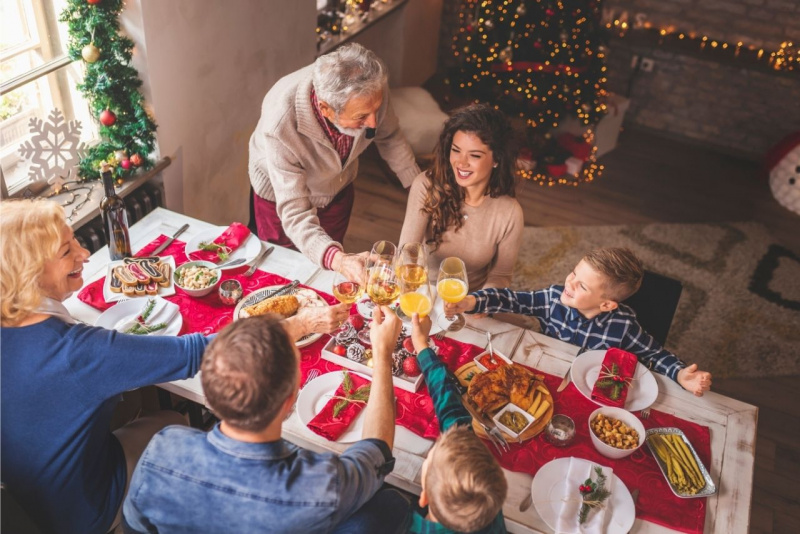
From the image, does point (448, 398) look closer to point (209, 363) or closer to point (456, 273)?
point (456, 273)

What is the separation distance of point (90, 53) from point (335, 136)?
1.10 m

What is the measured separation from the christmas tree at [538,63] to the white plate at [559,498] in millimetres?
3406

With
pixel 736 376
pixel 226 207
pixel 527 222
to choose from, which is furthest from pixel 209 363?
pixel 527 222

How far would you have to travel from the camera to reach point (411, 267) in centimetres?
196

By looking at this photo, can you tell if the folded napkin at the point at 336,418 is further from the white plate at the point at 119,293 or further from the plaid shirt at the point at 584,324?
the white plate at the point at 119,293

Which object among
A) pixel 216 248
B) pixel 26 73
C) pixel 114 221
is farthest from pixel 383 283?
pixel 26 73

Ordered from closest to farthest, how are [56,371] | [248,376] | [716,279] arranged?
1. [248,376]
2. [56,371]
3. [716,279]

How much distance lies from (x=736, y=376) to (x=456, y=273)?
2.18m

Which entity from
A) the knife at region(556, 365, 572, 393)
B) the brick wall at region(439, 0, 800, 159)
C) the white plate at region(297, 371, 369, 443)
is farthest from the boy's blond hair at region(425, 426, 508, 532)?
the brick wall at region(439, 0, 800, 159)

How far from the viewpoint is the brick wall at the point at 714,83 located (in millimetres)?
5156

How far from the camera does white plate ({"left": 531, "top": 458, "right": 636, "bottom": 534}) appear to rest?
5.44ft

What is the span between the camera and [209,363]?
133 cm

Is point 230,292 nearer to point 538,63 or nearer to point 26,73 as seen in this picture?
point 26,73

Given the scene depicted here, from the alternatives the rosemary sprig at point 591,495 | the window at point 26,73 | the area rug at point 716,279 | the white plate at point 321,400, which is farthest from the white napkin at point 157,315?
the area rug at point 716,279
